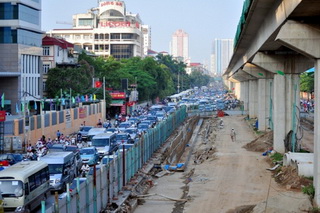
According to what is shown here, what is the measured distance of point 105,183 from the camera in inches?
740

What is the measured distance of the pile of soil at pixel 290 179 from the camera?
72.4ft

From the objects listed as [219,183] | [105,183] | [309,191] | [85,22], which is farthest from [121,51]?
[309,191]

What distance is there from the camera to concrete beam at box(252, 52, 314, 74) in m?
31.5

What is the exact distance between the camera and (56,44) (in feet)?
230

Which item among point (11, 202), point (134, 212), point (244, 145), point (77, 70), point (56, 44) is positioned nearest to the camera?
point (11, 202)

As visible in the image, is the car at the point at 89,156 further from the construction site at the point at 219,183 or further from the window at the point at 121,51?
the window at the point at 121,51

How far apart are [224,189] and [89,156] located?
352 inches

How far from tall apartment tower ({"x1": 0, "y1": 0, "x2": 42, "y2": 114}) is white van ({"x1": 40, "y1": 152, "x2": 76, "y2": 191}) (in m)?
32.0

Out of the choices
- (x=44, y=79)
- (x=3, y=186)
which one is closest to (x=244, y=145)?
(x=3, y=186)

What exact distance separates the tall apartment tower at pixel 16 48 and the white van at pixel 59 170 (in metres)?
32.0

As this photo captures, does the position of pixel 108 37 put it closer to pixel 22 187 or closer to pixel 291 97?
pixel 291 97

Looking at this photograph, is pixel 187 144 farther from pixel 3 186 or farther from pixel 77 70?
pixel 3 186

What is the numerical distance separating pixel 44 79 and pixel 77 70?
202 inches

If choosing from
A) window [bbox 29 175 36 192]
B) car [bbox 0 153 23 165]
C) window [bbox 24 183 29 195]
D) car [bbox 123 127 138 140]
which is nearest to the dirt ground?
window [bbox 29 175 36 192]
